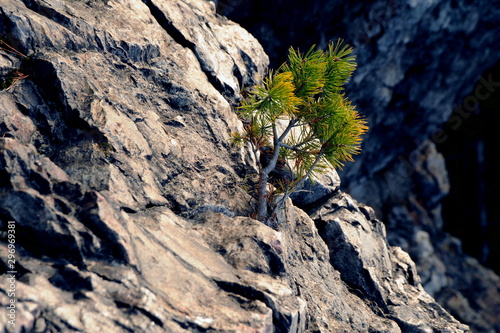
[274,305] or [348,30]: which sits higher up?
[348,30]

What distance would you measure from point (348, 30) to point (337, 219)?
17.0 meters

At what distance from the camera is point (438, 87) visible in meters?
31.4

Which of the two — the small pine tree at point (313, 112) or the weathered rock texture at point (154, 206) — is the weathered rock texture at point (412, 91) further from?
the small pine tree at point (313, 112)

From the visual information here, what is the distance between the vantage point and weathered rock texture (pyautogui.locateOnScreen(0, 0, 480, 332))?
570cm

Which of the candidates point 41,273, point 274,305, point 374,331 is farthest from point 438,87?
point 41,273

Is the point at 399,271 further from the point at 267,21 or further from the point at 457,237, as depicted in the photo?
the point at 457,237

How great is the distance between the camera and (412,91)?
30.5m

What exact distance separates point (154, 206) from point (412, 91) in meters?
28.2
